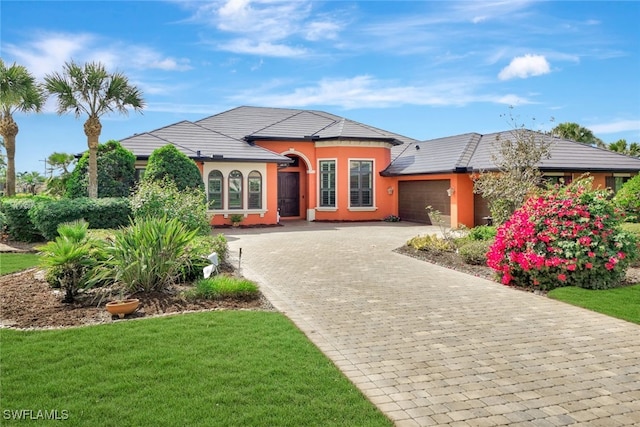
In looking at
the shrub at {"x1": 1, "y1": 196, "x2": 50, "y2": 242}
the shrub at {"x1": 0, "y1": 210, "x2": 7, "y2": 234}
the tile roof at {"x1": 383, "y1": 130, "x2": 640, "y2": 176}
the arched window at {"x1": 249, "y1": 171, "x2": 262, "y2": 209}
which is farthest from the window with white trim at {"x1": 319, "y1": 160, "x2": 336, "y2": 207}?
the shrub at {"x1": 0, "y1": 210, "x2": 7, "y2": 234}

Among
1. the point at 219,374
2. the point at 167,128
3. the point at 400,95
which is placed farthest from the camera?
the point at 167,128

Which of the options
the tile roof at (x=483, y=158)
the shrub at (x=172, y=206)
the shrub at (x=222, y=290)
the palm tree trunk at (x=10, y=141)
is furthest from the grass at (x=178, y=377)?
the palm tree trunk at (x=10, y=141)

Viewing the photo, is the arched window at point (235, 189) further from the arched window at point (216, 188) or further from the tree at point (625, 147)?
the tree at point (625, 147)

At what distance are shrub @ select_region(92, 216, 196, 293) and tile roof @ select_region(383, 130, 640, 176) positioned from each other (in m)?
13.7

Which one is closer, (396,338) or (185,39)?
(396,338)

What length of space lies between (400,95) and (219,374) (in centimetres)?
1559

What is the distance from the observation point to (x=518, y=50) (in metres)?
15.1

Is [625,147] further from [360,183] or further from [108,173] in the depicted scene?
[108,173]

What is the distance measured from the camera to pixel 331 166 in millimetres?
25531

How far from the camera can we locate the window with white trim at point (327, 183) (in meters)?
25.5

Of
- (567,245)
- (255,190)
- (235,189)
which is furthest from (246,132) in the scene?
(567,245)

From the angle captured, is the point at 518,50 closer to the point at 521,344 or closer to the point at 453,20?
the point at 453,20

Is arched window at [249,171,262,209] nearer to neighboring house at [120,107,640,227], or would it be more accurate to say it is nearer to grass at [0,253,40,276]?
neighboring house at [120,107,640,227]

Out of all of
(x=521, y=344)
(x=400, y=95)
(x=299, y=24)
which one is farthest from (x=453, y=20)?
(x=521, y=344)
